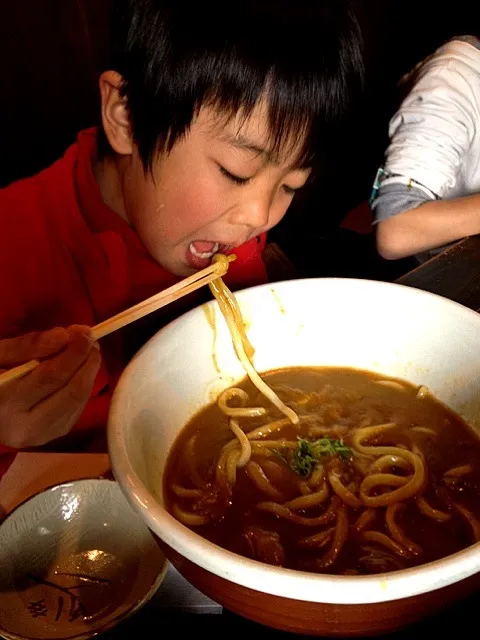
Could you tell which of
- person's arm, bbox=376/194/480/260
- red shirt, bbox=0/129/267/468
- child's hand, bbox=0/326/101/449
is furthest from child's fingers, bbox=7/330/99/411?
person's arm, bbox=376/194/480/260

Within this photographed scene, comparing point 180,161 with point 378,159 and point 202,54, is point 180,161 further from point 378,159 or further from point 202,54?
point 378,159

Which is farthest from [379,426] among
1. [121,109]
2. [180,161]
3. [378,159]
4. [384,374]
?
[378,159]

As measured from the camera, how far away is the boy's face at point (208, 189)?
136cm

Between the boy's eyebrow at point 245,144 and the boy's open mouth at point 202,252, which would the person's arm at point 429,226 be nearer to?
the boy's open mouth at point 202,252

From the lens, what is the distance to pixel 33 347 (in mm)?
1153

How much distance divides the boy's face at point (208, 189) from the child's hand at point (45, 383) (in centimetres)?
46

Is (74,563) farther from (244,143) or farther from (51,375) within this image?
(244,143)

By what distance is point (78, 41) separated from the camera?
2.40 metres

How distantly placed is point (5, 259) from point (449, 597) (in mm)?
1286

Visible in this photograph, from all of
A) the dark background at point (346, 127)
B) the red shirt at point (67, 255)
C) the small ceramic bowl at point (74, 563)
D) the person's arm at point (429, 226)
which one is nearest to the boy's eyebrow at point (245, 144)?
the dark background at point (346, 127)

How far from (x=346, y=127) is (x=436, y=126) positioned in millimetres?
890

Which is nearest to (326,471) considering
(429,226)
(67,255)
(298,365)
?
(298,365)

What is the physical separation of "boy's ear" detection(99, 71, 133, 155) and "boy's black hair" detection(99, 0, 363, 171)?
6cm

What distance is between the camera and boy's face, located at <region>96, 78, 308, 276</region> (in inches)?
53.6
